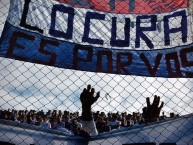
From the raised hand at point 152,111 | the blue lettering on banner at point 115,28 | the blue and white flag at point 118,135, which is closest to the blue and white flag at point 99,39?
the blue lettering on banner at point 115,28

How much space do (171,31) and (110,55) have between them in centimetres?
84

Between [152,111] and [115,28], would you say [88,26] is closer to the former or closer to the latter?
[115,28]

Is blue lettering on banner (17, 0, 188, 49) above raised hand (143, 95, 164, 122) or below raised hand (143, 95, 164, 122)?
above

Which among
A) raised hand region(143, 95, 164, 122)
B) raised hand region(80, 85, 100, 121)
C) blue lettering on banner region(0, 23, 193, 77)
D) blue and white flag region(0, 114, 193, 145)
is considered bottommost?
blue and white flag region(0, 114, 193, 145)

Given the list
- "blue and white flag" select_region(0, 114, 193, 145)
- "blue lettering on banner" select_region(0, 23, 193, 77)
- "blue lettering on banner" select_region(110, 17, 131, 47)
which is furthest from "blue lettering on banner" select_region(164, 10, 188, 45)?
"blue and white flag" select_region(0, 114, 193, 145)

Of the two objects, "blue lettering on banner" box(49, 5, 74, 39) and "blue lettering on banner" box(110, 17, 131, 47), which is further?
"blue lettering on banner" box(110, 17, 131, 47)

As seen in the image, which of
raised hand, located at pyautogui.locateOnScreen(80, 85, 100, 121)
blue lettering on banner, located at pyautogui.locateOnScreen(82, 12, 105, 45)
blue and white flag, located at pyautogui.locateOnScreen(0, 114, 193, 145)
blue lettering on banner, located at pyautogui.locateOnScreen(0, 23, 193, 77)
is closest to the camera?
blue and white flag, located at pyautogui.locateOnScreen(0, 114, 193, 145)

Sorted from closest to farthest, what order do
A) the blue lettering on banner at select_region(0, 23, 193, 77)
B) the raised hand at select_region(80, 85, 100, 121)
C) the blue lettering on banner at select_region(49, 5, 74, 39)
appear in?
the raised hand at select_region(80, 85, 100, 121) < the blue lettering on banner at select_region(0, 23, 193, 77) < the blue lettering on banner at select_region(49, 5, 74, 39)

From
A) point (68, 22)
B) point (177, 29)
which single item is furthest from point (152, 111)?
point (68, 22)

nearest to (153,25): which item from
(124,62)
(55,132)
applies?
(124,62)

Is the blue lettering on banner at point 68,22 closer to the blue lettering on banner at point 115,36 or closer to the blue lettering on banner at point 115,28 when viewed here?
the blue lettering on banner at point 115,28

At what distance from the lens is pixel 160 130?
264 centimetres

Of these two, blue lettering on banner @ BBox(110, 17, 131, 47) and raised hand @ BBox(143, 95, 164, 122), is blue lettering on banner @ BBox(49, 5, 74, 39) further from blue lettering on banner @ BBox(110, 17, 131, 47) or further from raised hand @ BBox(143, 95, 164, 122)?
raised hand @ BBox(143, 95, 164, 122)

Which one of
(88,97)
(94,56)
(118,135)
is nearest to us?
(118,135)
